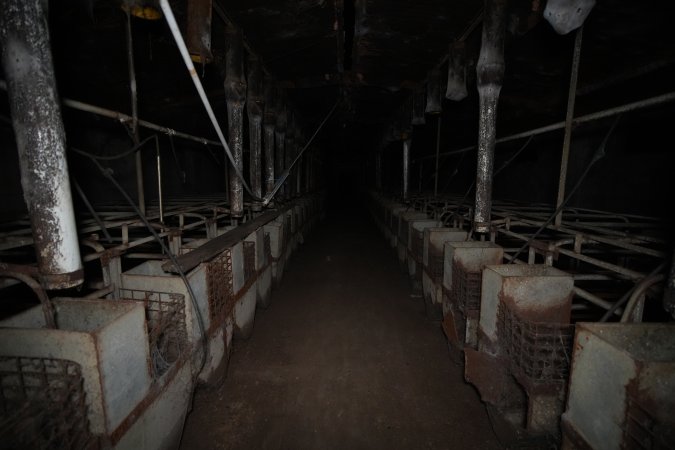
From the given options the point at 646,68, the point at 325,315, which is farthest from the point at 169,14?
the point at 646,68

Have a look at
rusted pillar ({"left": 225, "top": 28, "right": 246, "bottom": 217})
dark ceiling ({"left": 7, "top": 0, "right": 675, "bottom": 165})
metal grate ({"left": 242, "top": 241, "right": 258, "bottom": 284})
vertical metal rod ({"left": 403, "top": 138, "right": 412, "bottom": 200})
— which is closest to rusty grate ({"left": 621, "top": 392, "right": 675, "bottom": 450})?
metal grate ({"left": 242, "top": 241, "right": 258, "bottom": 284})

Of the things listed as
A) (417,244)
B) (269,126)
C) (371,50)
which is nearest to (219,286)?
(417,244)

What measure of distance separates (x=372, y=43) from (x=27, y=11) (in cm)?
668

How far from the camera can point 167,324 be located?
318 centimetres

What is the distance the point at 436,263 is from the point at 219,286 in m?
3.81

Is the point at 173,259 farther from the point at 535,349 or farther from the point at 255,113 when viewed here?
the point at 255,113

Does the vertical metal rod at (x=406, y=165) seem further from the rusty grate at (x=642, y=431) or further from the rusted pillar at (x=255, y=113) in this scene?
the rusty grate at (x=642, y=431)

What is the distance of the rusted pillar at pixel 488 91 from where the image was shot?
4938 mm

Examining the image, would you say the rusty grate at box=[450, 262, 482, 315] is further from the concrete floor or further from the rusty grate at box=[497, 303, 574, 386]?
the concrete floor

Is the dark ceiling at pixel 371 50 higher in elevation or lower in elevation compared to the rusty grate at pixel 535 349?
higher

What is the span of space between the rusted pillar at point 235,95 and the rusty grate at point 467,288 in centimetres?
435

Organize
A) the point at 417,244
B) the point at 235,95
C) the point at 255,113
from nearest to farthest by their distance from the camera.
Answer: the point at 235,95 < the point at 417,244 < the point at 255,113

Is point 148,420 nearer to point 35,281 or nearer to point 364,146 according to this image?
point 35,281

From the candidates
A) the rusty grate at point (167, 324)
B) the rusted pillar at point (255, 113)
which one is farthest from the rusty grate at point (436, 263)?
the rusted pillar at point (255, 113)
